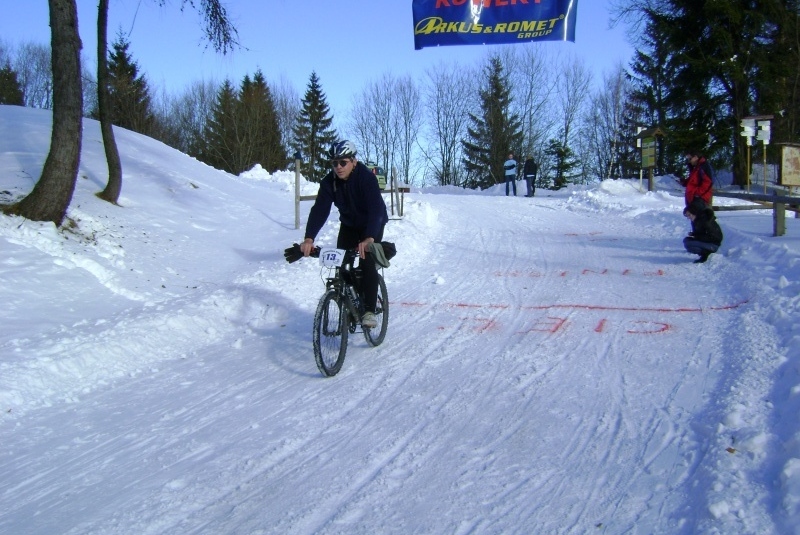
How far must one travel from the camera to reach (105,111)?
43.1ft

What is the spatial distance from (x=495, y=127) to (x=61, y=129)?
44.3m

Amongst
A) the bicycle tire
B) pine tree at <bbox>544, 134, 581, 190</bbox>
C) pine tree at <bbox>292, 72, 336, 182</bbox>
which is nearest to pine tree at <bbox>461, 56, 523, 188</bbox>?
pine tree at <bbox>544, 134, 581, 190</bbox>

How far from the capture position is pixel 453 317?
7.73 meters

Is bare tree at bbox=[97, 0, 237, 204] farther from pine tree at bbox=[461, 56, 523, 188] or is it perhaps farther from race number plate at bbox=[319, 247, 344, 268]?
pine tree at bbox=[461, 56, 523, 188]

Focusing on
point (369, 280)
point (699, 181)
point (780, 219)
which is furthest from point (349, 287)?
point (780, 219)

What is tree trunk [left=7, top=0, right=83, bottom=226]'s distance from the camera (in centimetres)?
975

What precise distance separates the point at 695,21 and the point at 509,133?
22180 millimetres

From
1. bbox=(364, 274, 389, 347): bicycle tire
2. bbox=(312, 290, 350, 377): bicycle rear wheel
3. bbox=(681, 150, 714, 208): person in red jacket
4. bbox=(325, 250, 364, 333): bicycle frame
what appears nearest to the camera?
bbox=(312, 290, 350, 377): bicycle rear wheel

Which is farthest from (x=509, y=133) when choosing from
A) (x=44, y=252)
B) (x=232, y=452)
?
(x=232, y=452)

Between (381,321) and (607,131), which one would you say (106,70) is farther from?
(607,131)

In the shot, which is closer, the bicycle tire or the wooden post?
the bicycle tire

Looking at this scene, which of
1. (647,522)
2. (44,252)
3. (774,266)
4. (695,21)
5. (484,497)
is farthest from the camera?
(695,21)

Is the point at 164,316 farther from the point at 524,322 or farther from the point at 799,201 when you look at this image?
the point at 799,201

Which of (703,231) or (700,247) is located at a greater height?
(703,231)
